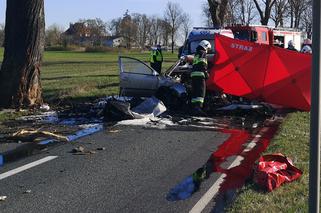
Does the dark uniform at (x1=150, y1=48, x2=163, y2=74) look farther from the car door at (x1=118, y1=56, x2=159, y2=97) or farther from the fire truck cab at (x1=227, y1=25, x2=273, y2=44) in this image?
the car door at (x1=118, y1=56, x2=159, y2=97)

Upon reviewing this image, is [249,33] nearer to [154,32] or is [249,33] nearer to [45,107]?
[45,107]

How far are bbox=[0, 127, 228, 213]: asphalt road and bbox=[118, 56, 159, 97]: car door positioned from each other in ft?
14.3

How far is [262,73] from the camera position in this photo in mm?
13664

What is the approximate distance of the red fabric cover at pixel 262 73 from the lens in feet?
42.9

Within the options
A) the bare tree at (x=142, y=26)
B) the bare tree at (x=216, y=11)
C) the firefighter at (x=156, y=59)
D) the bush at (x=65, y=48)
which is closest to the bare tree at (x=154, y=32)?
the bare tree at (x=142, y=26)

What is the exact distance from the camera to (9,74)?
13.8 metres

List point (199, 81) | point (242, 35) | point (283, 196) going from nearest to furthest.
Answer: point (283, 196) < point (199, 81) < point (242, 35)

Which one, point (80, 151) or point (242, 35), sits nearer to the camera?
point (80, 151)

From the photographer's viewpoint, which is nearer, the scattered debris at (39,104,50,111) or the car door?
the scattered debris at (39,104,50,111)

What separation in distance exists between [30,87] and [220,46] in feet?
17.1

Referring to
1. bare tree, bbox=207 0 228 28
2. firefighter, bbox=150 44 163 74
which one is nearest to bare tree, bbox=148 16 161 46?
bare tree, bbox=207 0 228 28

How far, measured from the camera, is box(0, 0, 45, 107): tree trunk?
13703 millimetres

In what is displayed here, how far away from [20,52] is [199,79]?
4.73 m

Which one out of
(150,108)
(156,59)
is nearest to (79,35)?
(156,59)
